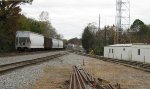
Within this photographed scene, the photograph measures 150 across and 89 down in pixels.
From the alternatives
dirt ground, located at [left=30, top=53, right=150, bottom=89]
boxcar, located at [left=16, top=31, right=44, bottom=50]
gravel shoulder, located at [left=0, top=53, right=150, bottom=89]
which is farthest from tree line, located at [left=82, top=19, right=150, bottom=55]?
gravel shoulder, located at [left=0, top=53, right=150, bottom=89]

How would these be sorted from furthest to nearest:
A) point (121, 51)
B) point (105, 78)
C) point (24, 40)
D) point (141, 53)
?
point (24, 40) → point (121, 51) → point (141, 53) → point (105, 78)

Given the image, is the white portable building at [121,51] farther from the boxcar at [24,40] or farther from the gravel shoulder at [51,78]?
the gravel shoulder at [51,78]

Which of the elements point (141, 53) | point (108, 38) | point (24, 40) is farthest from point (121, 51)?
point (108, 38)

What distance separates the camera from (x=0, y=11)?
64.2 m

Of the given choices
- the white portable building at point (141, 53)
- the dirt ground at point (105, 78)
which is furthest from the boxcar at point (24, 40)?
the dirt ground at point (105, 78)

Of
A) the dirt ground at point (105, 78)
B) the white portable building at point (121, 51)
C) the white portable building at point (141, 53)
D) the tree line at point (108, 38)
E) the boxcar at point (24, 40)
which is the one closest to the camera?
the dirt ground at point (105, 78)

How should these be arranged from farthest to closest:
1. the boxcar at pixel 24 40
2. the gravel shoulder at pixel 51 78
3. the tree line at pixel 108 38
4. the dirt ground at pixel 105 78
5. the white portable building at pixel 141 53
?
the tree line at pixel 108 38
the boxcar at pixel 24 40
the white portable building at pixel 141 53
the dirt ground at pixel 105 78
the gravel shoulder at pixel 51 78

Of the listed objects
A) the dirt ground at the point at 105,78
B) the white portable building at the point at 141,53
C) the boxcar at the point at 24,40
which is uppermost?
the boxcar at the point at 24,40

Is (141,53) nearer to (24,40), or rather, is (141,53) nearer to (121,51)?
(121,51)

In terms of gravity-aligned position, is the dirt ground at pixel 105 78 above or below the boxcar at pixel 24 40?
below

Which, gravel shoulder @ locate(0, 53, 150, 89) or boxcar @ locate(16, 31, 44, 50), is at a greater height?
boxcar @ locate(16, 31, 44, 50)

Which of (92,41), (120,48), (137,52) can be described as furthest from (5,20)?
(92,41)

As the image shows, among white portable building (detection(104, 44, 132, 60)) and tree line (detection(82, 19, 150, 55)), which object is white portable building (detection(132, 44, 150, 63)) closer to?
white portable building (detection(104, 44, 132, 60))

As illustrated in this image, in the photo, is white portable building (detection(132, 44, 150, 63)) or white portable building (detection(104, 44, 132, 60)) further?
white portable building (detection(104, 44, 132, 60))
